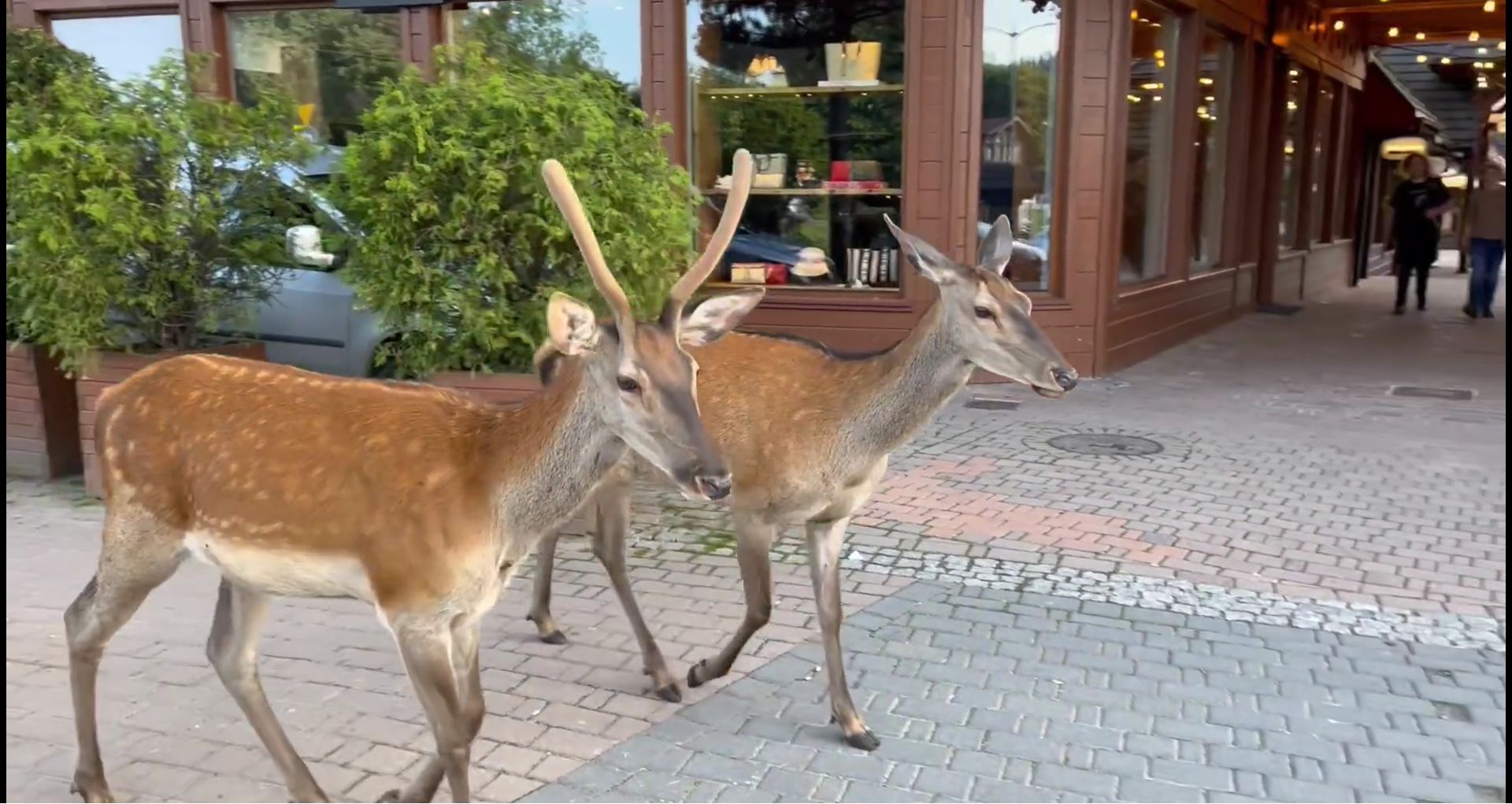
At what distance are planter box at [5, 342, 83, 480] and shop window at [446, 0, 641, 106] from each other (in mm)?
4905

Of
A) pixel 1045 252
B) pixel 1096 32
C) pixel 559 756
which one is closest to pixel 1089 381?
pixel 1045 252

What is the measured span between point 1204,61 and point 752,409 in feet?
33.6

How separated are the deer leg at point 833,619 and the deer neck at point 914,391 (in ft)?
1.10

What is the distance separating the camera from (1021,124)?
396 inches

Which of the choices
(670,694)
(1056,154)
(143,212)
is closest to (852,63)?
(1056,154)

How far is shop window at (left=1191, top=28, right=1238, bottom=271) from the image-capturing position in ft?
41.8

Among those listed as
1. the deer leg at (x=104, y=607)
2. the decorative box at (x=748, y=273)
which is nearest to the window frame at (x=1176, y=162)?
the decorative box at (x=748, y=273)

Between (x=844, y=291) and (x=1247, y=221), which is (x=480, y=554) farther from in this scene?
(x=1247, y=221)

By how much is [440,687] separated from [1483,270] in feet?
50.3

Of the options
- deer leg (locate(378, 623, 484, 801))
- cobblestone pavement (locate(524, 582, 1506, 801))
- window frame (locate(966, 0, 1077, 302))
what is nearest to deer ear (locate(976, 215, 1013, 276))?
cobblestone pavement (locate(524, 582, 1506, 801))

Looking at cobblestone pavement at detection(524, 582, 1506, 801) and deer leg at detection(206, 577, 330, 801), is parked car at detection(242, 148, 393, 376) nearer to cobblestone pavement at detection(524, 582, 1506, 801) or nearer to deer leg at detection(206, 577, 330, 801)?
deer leg at detection(206, 577, 330, 801)

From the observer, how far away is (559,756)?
380cm

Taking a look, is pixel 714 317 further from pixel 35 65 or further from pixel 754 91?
pixel 754 91

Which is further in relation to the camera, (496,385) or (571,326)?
(496,385)
